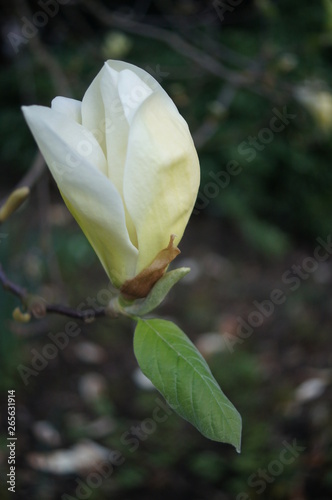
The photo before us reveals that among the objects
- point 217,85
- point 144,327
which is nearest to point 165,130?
point 144,327

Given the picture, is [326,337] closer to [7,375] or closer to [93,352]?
[93,352]
